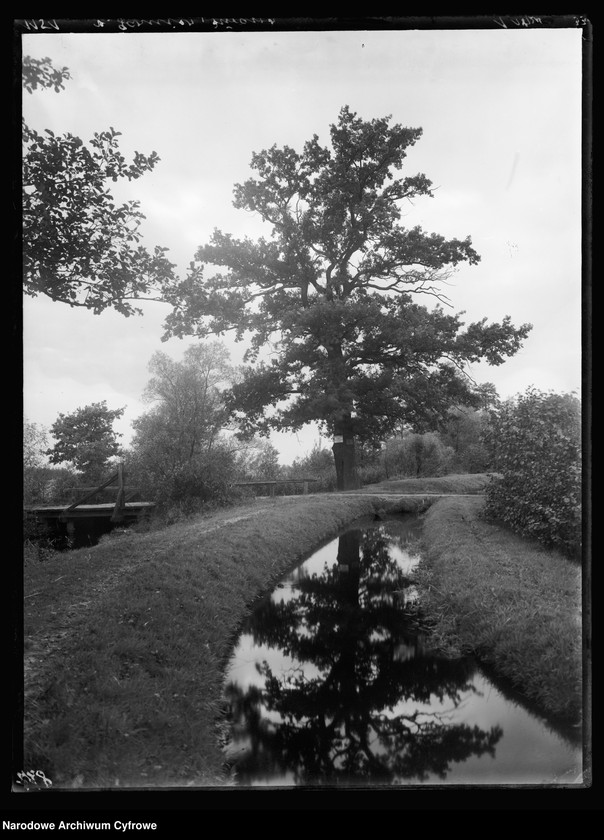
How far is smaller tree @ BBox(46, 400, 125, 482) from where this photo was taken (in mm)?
10062

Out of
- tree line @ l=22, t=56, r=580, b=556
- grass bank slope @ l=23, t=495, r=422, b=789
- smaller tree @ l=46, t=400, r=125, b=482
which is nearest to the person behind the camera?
grass bank slope @ l=23, t=495, r=422, b=789

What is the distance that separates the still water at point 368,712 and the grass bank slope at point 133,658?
42 cm

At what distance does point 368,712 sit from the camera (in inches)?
193

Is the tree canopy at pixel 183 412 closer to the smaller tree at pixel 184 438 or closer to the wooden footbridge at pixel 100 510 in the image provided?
the smaller tree at pixel 184 438

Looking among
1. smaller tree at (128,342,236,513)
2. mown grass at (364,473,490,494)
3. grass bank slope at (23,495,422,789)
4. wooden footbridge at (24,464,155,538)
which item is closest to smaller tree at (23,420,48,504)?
grass bank slope at (23,495,422,789)

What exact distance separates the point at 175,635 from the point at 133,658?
36.0 inches

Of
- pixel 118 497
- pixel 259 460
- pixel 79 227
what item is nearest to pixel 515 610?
pixel 79 227

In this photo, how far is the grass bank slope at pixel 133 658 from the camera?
371 centimetres

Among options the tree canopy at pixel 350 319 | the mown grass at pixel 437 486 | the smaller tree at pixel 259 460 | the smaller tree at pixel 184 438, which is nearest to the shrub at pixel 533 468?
the tree canopy at pixel 350 319

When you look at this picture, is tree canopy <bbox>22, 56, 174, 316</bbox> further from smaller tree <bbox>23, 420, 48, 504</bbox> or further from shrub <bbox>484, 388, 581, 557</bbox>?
shrub <bbox>484, 388, 581, 557</bbox>

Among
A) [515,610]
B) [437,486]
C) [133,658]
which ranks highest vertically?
[515,610]

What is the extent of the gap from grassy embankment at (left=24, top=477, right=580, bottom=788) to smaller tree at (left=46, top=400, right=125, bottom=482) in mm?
2641

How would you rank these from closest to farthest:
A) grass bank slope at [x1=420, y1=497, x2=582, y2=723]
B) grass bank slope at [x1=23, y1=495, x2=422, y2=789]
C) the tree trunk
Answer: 1. grass bank slope at [x1=23, y1=495, x2=422, y2=789]
2. grass bank slope at [x1=420, y1=497, x2=582, y2=723]
3. the tree trunk

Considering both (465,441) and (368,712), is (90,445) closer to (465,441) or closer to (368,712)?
(368,712)
